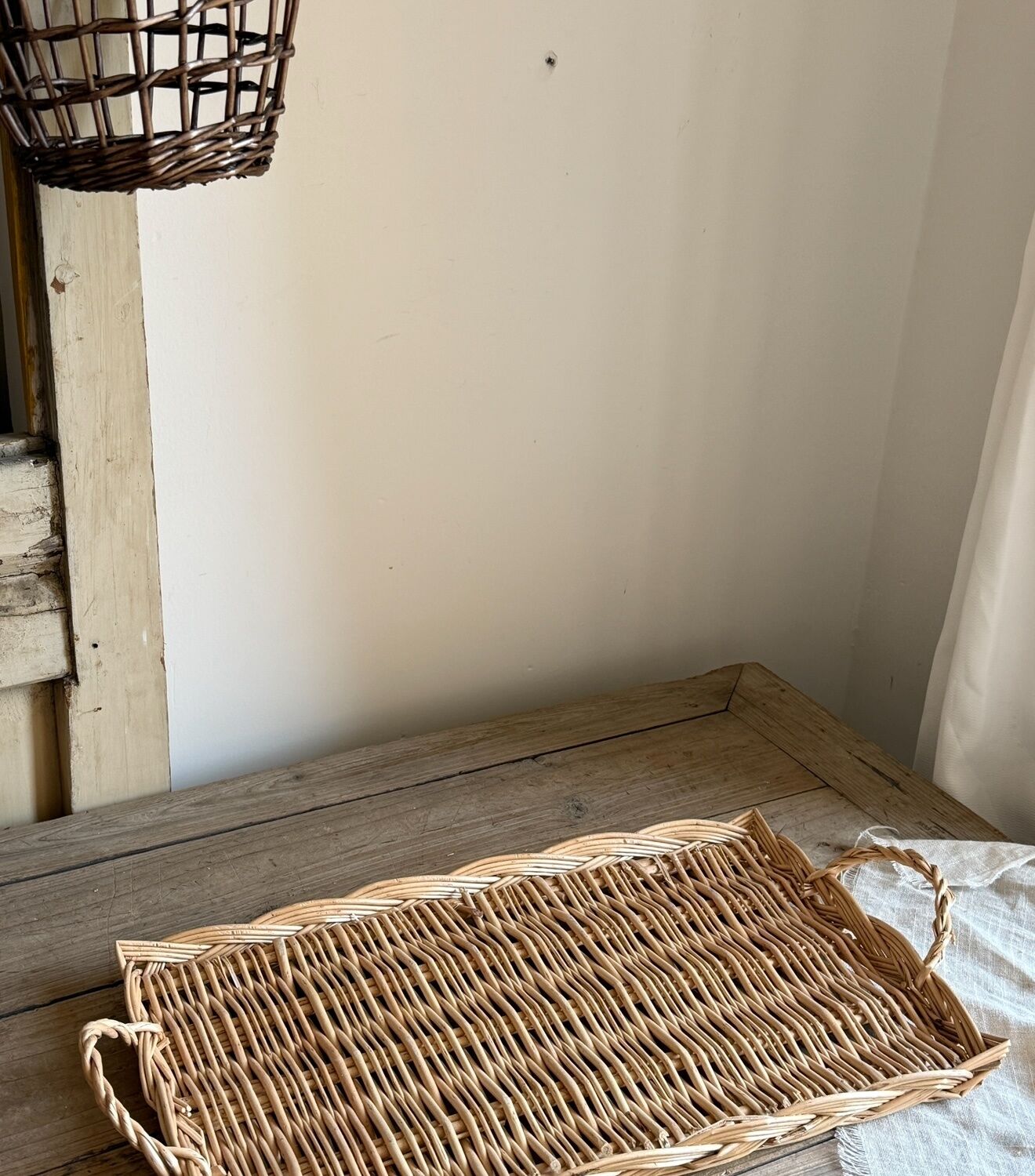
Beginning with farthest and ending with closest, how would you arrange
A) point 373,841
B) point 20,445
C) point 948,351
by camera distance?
1. point 948,351
2. point 373,841
3. point 20,445

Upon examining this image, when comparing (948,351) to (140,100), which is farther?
(948,351)

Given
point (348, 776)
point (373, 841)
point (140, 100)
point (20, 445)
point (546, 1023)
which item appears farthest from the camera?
Result: point (348, 776)

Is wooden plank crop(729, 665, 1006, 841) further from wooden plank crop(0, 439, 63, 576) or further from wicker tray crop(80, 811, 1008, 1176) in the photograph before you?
wooden plank crop(0, 439, 63, 576)

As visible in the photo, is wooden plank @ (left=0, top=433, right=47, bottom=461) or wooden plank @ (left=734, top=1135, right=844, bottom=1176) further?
wooden plank @ (left=0, top=433, right=47, bottom=461)

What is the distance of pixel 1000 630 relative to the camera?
120cm

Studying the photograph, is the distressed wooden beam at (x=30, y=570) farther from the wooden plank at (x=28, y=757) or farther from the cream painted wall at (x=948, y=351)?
the cream painted wall at (x=948, y=351)

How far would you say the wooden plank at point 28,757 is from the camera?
111cm

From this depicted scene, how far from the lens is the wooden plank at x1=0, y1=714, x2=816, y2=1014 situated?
0.98 m

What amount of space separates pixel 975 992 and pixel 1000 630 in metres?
0.40

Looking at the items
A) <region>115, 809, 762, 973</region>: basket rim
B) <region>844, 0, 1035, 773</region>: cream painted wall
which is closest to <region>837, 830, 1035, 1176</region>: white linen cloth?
<region>115, 809, 762, 973</region>: basket rim

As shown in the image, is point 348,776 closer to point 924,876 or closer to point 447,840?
point 447,840

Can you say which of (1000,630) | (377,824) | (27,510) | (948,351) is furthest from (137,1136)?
(948,351)

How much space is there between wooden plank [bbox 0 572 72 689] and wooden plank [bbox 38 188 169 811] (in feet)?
0.05

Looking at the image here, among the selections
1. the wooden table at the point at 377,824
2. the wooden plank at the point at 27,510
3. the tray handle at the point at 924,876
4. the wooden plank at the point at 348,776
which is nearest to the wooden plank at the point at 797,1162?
the wooden table at the point at 377,824
